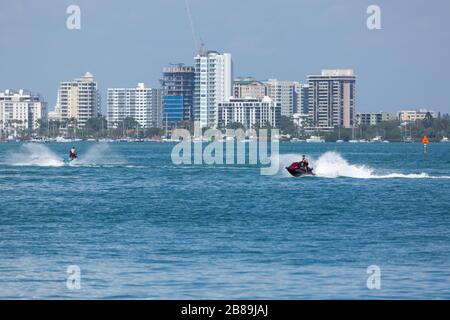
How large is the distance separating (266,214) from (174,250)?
15932mm

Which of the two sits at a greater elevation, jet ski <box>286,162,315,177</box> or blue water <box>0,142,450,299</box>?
jet ski <box>286,162,315,177</box>

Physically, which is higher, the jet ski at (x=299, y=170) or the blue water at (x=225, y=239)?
the jet ski at (x=299, y=170)

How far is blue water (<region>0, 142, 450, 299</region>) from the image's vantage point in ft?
92.4

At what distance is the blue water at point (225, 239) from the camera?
28156 mm

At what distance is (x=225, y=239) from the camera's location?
39.3m

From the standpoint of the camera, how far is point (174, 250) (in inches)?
1398

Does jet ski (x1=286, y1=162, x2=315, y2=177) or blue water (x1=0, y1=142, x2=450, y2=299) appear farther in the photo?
jet ski (x1=286, y1=162, x2=315, y2=177)

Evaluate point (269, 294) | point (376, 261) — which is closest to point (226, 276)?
point (269, 294)

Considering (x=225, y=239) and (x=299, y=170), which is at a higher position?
(x=299, y=170)

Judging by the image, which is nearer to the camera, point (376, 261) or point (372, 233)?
point (376, 261)

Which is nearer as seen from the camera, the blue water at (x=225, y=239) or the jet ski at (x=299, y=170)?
the blue water at (x=225, y=239)

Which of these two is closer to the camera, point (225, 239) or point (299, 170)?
point (225, 239)
